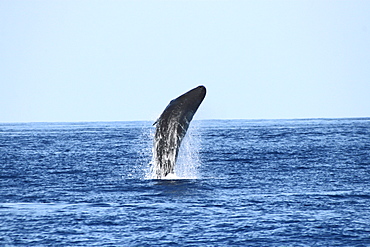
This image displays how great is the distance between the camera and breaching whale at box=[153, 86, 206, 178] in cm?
2144

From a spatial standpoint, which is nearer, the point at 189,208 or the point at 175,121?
the point at 189,208

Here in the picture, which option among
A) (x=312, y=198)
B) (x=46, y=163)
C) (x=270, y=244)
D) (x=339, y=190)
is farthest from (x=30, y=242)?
(x=46, y=163)

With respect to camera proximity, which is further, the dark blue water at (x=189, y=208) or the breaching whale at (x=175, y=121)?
the breaching whale at (x=175, y=121)

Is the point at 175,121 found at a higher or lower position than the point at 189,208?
higher

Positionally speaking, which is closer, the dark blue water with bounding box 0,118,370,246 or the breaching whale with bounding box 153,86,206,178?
the dark blue water with bounding box 0,118,370,246

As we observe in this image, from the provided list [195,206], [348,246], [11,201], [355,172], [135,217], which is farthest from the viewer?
[355,172]

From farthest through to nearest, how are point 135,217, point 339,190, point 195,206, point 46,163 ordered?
point 46,163, point 339,190, point 195,206, point 135,217

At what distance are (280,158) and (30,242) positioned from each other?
25676mm

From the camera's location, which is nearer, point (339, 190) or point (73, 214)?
point (73, 214)

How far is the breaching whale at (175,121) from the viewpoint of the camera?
21.4 metres

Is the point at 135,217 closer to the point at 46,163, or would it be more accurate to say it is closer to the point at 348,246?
the point at 348,246

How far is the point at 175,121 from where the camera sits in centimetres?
2172

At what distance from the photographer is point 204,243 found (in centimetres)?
1517

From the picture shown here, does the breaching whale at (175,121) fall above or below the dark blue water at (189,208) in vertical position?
above
